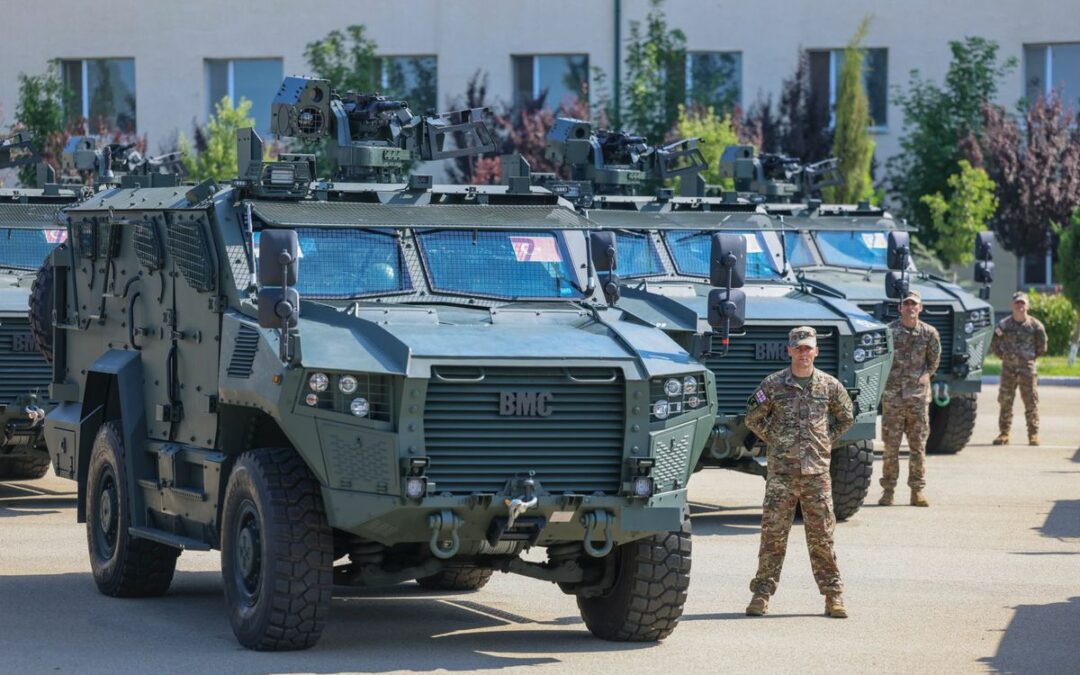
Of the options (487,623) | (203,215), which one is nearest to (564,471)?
(487,623)

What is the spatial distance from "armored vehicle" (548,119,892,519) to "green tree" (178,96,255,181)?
1592cm

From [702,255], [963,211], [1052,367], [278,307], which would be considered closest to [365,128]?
[278,307]

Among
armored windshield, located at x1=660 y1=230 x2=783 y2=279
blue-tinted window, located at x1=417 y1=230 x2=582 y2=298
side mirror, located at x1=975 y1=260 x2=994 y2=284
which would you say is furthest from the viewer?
side mirror, located at x1=975 y1=260 x2=994 y2=284

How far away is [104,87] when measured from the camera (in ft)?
125

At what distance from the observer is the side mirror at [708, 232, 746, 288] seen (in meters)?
11.2

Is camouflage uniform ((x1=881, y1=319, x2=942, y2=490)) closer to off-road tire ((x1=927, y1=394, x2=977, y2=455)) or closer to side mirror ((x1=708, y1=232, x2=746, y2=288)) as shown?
off-road tire ((x1=927, y1=394, x2=977, y2=455))

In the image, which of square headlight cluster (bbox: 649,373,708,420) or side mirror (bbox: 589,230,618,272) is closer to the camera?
square headlight cluster (bbox: 649,373,708,420)

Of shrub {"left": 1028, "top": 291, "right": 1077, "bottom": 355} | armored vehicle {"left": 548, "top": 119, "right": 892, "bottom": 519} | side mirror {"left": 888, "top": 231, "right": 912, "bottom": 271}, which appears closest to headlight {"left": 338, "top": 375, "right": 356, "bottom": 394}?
armored vehicle {"left": 548, "top": 119, "right": 892, "bottom": 519}

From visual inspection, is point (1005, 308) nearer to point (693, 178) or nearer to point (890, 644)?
point (693, 178)

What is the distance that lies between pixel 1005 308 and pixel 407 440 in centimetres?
2796

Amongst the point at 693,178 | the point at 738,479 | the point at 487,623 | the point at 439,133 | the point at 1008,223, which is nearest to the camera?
the point at 487,623

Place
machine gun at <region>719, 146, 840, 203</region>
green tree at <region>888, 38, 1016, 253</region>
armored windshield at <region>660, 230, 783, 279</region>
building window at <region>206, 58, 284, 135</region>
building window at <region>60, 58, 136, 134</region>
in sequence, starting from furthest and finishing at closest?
building window at <region>60, 58, 136, 134</region>, building window at <region>206, 58, 284, 135</region>, green tree at <region>888, 38, 1016, 253</region>, machine gun at <region>719, 146, 840, 203</region>, armored windshield at <region>660, 230, 783, 279</region>

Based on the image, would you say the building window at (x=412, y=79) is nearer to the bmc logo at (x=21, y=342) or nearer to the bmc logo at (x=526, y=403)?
the bmc logo at (x=21, y=342)

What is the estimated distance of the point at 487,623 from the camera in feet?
35.9
